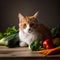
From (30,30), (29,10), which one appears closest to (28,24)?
(30,30)

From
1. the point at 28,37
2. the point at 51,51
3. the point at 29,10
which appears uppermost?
the point at 29,10

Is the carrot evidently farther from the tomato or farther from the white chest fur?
the white chest fur

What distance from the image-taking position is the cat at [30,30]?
125 cm

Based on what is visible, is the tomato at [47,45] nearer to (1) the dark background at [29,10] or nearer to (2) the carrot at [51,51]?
(2) the carrot at [51,51]

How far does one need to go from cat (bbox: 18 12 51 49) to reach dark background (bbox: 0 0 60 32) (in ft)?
1.71

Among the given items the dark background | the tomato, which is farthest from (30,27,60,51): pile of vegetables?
the dark background

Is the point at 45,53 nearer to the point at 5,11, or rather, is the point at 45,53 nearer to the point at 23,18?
the point at 23,18

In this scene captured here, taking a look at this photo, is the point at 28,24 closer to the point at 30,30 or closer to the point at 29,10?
the point at 30,30

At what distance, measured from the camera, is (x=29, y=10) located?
186 centimetres

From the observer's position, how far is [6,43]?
133cm

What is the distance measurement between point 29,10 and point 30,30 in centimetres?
63

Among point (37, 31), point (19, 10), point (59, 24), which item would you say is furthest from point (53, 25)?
point (37, 31)

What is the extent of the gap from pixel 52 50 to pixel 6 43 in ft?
1.18

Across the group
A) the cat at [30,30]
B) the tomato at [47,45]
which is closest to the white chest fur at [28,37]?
the cat at [30,30]
